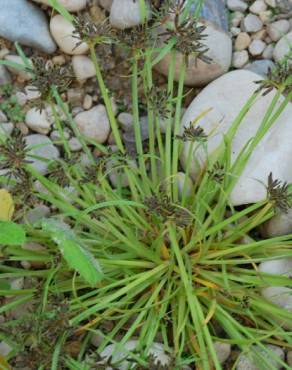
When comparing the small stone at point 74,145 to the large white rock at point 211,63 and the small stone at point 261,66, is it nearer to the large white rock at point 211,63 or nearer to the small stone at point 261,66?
the large white rock at point 211,63

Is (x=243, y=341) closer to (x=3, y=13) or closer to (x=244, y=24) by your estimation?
(x=244, y=24)

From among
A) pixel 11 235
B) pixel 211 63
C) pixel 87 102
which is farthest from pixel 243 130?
pixel 11 235

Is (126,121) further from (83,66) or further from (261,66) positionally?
(261,66)

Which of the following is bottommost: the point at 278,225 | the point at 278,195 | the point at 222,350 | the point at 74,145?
the point at 222,350

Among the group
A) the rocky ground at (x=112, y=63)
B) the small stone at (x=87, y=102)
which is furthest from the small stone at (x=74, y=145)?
the small stone at (x=87, y=102)

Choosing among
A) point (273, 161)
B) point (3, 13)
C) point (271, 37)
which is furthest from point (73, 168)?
point (271, 37)
